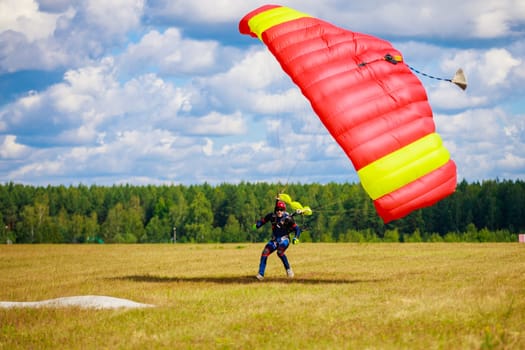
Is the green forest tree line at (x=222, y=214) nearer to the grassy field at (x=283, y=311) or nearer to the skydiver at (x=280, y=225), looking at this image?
the grassy field at (x=283, y=311)

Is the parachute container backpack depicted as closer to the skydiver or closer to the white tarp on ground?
the skydiver

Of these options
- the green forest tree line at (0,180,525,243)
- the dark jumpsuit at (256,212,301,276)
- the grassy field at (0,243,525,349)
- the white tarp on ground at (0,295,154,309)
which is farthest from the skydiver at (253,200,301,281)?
the green forest tree line at (0,180,525,243)

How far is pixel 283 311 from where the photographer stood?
47.4 feet

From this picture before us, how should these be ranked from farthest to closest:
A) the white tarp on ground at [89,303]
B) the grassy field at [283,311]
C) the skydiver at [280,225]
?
the skydiver at [280,225] → the white tarp on ground at [89,303] → the grassy field at [283,311]

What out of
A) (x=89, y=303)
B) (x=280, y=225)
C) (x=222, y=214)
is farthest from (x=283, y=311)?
(x=222, y=214)

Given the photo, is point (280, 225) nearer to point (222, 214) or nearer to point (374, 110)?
point (374, 110)

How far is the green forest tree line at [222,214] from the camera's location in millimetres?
102438

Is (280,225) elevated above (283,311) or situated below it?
above

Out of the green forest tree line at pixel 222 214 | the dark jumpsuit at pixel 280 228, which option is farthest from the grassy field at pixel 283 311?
the green forest tree line at pixel 222 214

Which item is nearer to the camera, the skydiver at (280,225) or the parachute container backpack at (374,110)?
the parachute container backpack at (374,110)

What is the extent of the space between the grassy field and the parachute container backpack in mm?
2758

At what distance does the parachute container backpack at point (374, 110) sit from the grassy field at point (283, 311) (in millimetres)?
2758

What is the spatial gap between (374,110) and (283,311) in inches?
242

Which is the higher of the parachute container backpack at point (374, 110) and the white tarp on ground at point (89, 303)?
the parachute container backpack at point (374, 110)
